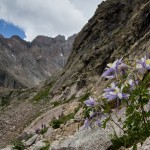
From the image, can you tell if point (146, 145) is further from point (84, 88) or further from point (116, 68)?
point (84, 88)

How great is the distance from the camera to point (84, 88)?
128 feet

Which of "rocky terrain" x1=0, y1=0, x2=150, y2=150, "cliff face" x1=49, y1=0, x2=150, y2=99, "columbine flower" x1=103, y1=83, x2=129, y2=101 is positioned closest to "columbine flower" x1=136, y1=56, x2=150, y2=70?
"rocky terrain" x1=0, y1=0, x2=150, y2=150

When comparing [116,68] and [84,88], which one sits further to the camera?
[84,88]

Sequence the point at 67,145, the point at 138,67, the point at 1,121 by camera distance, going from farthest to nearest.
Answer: the point at 1,121, the point at 67,145, the point at 138,67

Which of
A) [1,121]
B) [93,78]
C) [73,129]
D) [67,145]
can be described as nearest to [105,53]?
[93,78]

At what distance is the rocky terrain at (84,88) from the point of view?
12852 millimetres

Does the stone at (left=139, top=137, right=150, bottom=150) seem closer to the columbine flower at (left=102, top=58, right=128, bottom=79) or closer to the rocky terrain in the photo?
the rocky terrain

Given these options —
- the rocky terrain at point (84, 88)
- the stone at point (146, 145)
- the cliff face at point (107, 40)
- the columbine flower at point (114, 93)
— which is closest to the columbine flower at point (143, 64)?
the rocky terrain at point (84, 88)

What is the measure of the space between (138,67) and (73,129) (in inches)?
406

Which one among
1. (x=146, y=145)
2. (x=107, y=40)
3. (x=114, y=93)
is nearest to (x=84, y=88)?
(x=107, y=40)

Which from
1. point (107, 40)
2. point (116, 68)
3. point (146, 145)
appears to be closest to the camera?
point (116, 68)

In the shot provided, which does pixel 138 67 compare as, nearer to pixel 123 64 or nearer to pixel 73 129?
pixel 123 64

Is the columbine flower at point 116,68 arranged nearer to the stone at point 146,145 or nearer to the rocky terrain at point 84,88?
the rocky terrain at point 84,88

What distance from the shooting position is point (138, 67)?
17.0ft
